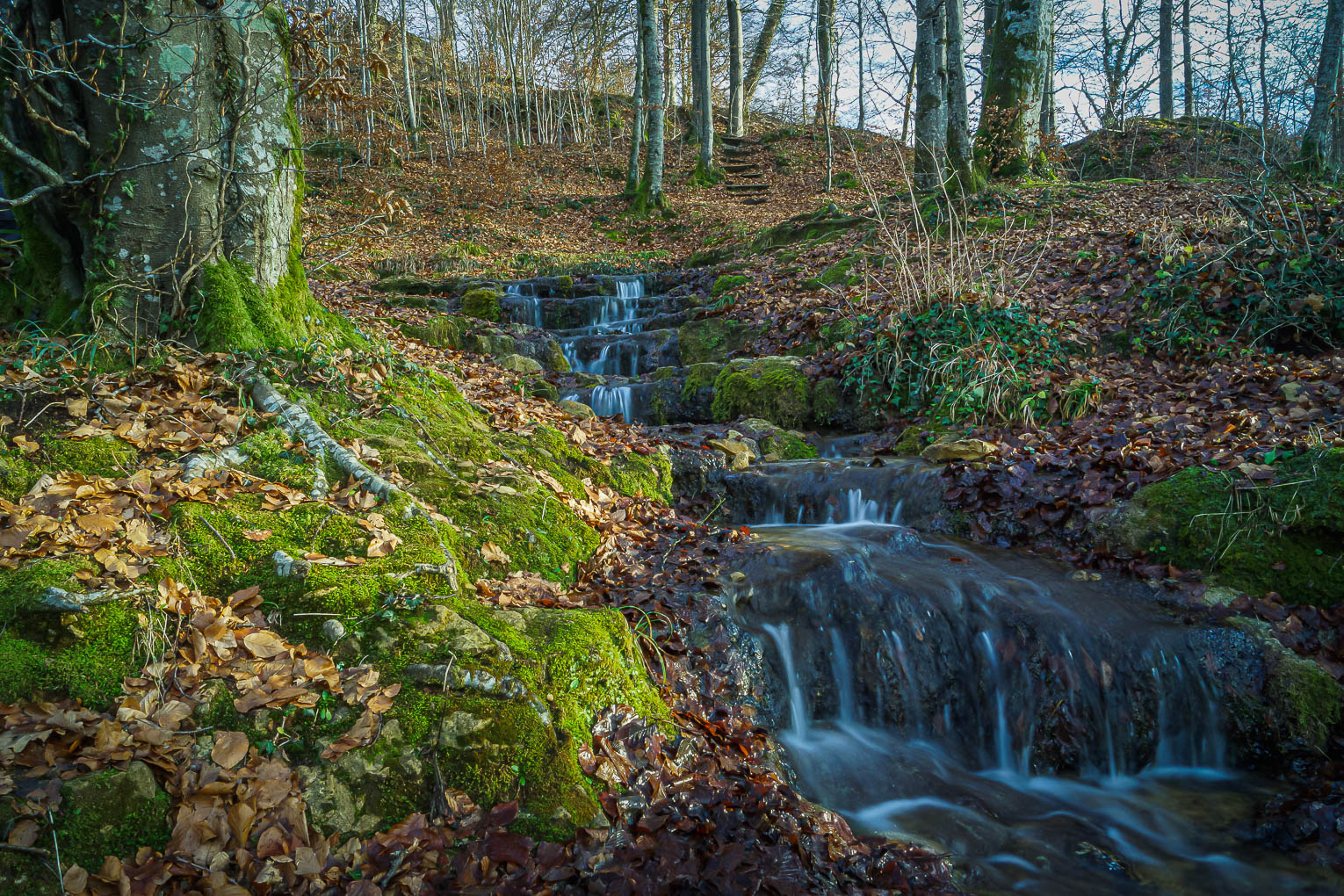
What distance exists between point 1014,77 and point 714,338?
21.8ft

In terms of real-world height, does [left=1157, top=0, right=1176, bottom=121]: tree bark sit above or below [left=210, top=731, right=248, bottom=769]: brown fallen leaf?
above

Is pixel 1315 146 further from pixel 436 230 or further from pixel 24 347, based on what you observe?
pixel 436 230

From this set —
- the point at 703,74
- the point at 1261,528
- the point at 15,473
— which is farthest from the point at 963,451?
the point at 703,74

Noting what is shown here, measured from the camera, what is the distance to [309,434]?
3.45 meters

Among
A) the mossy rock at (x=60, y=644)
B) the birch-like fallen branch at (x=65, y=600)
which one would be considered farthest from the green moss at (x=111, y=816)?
the birch-like fallen branch at (x=65, y=600)

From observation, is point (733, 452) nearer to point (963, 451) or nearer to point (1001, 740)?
point (963, 451)

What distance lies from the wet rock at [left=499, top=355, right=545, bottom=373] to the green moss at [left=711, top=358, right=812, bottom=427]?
8.13 ft

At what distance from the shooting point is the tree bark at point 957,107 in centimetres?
1113

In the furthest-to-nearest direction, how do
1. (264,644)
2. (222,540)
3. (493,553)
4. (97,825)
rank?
1. (493,553)
2. (222,540)
3. (264,644)
4. (97,825)

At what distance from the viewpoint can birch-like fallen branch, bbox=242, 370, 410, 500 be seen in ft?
10.8

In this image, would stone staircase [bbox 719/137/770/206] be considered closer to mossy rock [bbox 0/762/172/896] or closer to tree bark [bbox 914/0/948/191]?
tree bark [bbox 914/0/948/191]

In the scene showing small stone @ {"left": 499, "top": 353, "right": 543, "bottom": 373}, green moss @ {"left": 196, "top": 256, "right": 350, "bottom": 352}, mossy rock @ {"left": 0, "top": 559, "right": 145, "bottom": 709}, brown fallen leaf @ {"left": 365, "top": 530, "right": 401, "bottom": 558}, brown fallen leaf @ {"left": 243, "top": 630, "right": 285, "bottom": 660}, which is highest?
green moss @ {"left": 196, "top": 256, "right": 350, "bottom": 352}

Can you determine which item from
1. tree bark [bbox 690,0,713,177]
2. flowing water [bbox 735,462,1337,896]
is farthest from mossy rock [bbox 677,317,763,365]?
tree bark [bbox 690,0,713,177]

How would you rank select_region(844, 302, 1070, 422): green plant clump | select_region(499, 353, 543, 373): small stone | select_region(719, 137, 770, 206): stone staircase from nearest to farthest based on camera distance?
select_region(844, 302, 1070, 422): green plant clump → select_region(499, 353, 543, 373): small stone → select_region(719, 137, 770, 206): stone staircase
